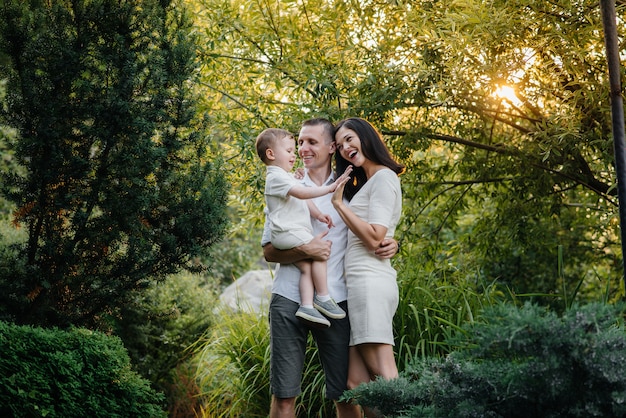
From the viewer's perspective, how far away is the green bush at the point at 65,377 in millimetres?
3160

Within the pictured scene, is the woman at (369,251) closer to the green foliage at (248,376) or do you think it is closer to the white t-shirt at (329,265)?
the white t-shirt at (329,265)

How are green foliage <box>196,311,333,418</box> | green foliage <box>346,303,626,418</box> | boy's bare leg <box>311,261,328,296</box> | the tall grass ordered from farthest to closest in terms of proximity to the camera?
green foliage <box>196,311,333,418</box> → the tall grass → boy's bare leg <box>311,261,328,296</box> → green foliage <box>346,303,626,418</box>

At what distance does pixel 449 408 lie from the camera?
7.29ft

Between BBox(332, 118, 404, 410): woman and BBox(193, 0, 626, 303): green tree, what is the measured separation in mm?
1054

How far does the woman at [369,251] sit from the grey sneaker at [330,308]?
0.16 ft

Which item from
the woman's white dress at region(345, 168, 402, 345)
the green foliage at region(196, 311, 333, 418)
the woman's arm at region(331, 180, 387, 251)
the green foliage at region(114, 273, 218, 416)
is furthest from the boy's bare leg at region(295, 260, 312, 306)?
the green foliage at region(114, 273, 218, 416)

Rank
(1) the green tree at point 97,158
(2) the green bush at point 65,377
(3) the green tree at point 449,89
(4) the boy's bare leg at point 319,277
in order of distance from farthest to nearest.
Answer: (3) the green tree at point 449,89, (1) the green tree at point 97,158, (2) the green bush at point 65,377, (4) the boy's bare leg at point 319,277

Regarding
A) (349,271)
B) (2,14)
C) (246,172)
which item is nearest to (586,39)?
(349,271)

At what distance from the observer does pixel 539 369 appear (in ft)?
6.46

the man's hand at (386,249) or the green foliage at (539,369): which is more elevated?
the man's hand at (386,249)

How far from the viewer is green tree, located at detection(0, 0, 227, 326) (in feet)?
12.0

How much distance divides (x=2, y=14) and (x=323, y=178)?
1.94 metres

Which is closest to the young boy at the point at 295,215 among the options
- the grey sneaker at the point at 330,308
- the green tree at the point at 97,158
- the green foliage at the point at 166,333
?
the grey sneaker at the point at 330,308

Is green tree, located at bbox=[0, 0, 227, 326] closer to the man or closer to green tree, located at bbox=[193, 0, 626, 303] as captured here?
green tree, located at bbox=[193, 0, 626, 303]
